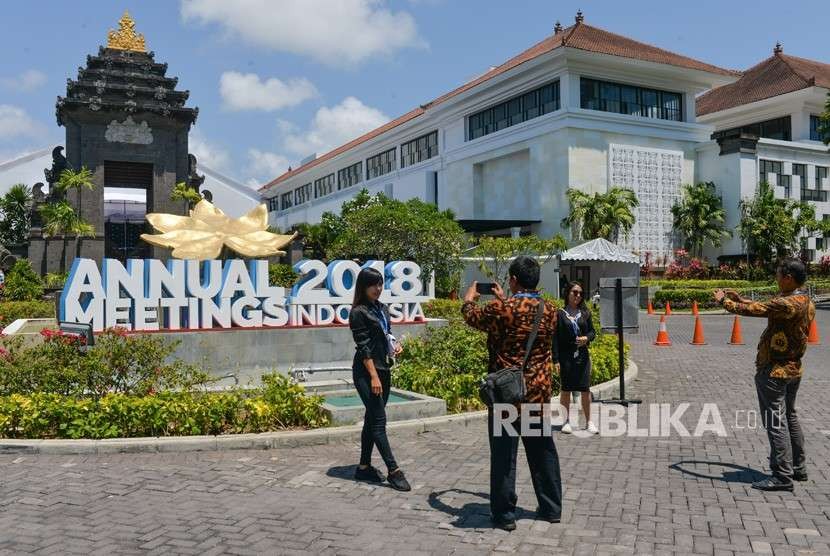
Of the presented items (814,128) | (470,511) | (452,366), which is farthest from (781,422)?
(814,128)

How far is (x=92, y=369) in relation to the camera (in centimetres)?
874

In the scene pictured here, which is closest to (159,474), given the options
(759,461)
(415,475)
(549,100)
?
(415,475)

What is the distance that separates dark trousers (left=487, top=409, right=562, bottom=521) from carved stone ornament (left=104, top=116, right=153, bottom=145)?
3146 cm

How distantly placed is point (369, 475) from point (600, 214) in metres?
33.3

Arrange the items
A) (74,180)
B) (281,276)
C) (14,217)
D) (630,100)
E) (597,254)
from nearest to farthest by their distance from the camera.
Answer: (74,180) < (281,276) < (597,254) < (14,217) < (630,100)

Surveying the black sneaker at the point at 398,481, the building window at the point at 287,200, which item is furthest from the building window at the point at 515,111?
the building window at the point at 287,200

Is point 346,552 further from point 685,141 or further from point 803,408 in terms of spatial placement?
point 685,141

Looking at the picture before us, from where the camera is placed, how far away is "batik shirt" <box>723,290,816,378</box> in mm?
6176

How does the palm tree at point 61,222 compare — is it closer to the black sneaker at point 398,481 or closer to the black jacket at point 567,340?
the black jacket at point 567,340

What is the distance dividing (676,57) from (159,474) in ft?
142

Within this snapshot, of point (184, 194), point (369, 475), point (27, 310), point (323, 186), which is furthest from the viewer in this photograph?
point (323, 186)

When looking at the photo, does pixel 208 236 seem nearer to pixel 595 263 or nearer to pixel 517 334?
pixel 517 334

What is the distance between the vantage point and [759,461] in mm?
7184

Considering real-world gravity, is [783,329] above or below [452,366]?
above
